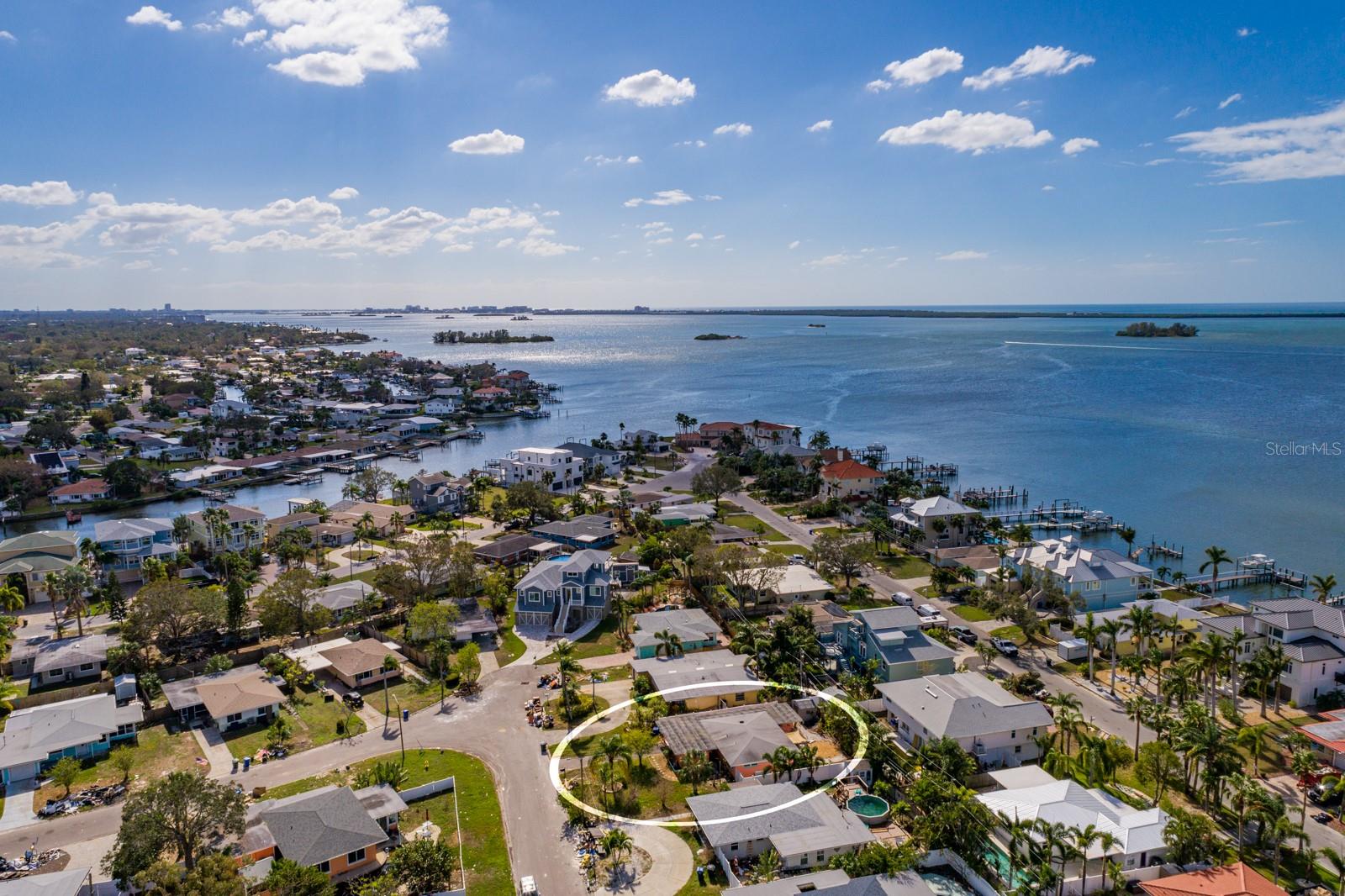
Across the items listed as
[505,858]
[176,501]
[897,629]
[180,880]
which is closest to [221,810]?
[180,880]

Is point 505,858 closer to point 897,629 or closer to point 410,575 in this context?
point 897,629

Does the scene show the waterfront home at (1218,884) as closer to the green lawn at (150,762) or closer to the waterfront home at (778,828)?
the waterfront home at (778,828)

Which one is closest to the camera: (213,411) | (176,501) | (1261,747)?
(1261,747)

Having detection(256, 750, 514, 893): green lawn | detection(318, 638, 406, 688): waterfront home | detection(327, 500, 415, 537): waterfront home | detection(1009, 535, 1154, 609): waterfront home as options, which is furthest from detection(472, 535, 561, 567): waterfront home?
detection(1009, 535, 1154, 609): waterfront home

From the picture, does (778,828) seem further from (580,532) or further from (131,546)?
(131,546)

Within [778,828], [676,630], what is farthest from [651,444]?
[778,828]
